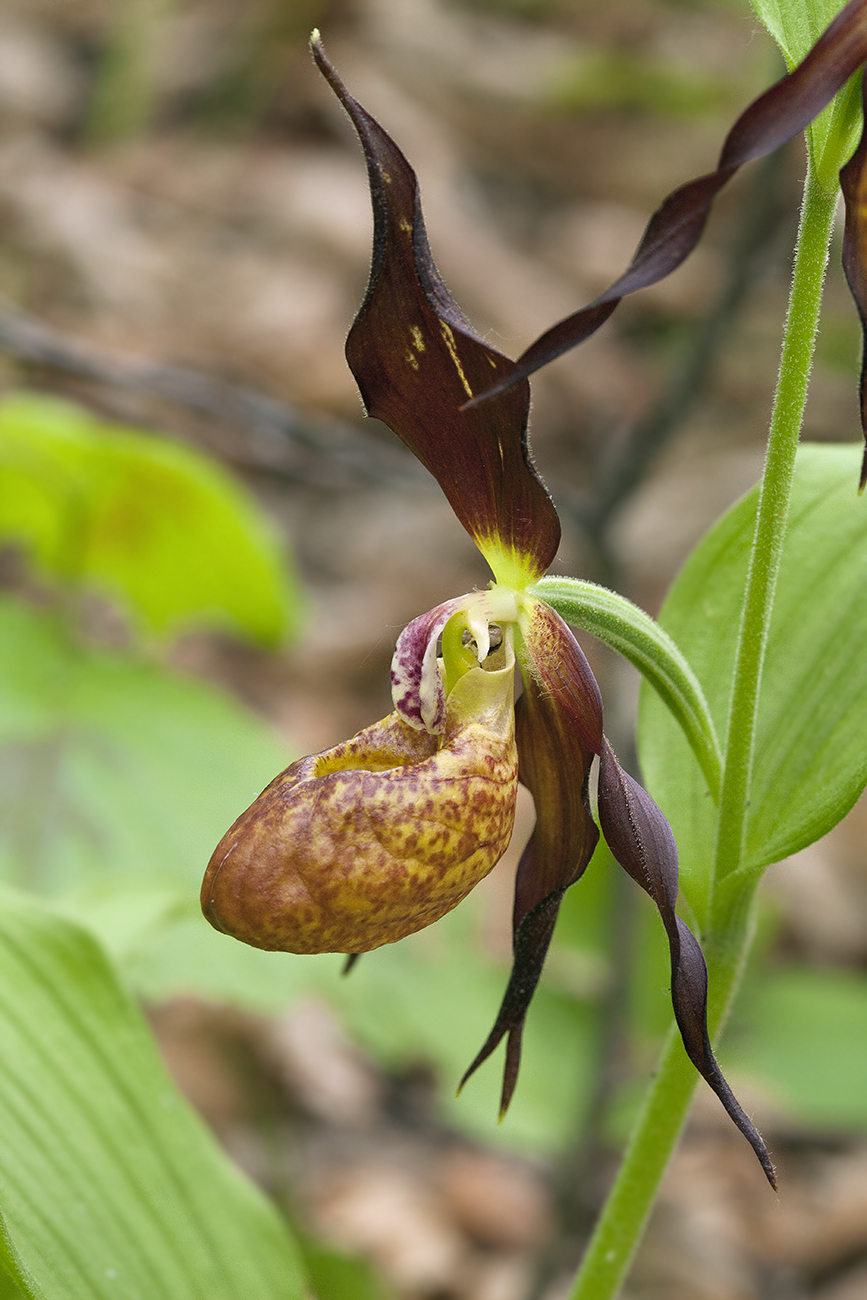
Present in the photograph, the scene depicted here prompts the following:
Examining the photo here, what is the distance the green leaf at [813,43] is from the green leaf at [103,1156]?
796 mm

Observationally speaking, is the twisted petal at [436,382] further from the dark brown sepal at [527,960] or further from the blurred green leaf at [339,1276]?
the blurred green leaf at [339,1276]

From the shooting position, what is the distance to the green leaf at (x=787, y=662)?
839 mm

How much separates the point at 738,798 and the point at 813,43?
0.46 meters

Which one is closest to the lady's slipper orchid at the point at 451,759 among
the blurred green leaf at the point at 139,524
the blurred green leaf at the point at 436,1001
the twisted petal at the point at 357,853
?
the twisted petal at the point at 357,853

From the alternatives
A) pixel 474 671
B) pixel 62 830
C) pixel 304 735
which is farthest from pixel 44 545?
pixel 474 671

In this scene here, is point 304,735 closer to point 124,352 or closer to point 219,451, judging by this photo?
point 219,451

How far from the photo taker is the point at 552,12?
20.2ft

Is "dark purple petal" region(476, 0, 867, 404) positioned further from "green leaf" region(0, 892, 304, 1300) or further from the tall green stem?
"green leaf" region(0, 892, 304, 1300)

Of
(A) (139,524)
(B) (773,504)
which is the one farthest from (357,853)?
(A) (139,524)

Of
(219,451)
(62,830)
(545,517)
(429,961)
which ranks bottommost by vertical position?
(429,961)

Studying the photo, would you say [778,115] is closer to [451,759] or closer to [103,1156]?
[451,759]

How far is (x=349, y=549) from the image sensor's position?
3.82 meters

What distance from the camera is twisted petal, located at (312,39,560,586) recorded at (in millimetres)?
715

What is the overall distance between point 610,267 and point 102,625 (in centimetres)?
Result: 259
